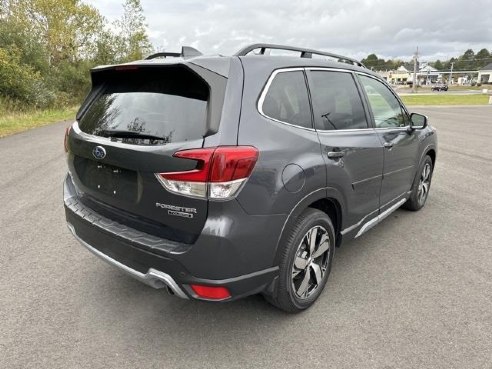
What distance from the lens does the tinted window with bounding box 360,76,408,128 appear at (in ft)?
12.3

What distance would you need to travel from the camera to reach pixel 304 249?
9.29 ft

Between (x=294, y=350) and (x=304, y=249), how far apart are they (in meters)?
0.69

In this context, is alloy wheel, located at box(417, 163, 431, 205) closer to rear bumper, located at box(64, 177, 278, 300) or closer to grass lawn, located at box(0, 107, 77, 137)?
rear bumper, located at box(64, 177, 278, 300)

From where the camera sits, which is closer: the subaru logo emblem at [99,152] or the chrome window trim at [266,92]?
the chrome window trim at [266,92]

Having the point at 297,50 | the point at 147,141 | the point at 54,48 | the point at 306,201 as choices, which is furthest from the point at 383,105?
the point at 54,48

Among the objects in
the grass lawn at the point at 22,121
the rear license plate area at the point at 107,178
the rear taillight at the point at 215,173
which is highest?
the rear taillight at the point at 215,173

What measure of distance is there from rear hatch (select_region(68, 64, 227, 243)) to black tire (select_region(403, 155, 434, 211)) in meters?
3.34

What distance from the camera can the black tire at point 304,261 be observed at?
260cm

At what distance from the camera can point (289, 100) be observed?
8.84ft

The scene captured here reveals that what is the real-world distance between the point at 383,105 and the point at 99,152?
2.87 meters

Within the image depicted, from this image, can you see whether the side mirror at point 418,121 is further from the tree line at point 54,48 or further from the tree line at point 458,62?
the tree line at point 458,62

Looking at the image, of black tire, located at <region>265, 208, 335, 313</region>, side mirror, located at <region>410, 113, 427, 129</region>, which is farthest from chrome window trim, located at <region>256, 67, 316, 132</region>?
side mirror, located at <region>410, 113, 427, 129</region>

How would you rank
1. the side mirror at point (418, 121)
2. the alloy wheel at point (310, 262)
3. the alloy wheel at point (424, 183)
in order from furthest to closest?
the alloy wheel at point (424, 183)
the side mirror at point (418, 121)
the alloy wheel at point (310, 262)

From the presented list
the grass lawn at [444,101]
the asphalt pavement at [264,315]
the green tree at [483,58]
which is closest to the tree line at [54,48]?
the asphalt pavement at [264,315]
